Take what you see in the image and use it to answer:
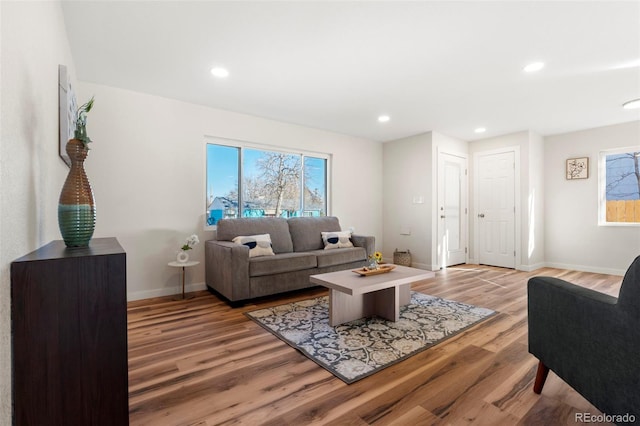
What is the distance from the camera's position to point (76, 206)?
1325mm

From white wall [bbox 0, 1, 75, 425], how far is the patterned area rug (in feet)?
5.18

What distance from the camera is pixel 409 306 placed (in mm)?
3111

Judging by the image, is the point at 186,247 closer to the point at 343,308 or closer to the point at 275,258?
the point at 275,258

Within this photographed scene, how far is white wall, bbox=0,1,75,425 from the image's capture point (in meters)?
0.93

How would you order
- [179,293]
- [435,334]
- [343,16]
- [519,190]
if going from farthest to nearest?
[519,190]
[179,293]
[435,334]
[343,16]

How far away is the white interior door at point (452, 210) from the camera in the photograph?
5215mm

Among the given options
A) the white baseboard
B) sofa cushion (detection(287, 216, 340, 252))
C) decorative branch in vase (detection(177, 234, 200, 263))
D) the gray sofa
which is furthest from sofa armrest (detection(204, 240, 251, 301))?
sofa cushion (detection(287, 216, 340, 252))

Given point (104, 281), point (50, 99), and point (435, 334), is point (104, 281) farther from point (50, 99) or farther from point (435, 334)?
point (435, 334)

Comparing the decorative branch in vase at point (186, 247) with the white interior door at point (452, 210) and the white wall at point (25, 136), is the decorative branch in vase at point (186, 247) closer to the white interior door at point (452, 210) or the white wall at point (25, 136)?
the white wall at point (25, 136)

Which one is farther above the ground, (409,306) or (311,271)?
(311,271)

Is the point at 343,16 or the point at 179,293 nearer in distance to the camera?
the point at 343,16

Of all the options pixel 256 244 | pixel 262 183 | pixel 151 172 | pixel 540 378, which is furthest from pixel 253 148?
pixel 540 378

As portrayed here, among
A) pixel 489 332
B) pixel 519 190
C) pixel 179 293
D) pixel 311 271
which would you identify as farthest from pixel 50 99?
pixel 519 190

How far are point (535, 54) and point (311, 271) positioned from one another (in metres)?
3.09
